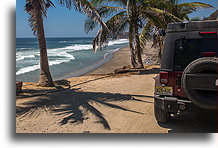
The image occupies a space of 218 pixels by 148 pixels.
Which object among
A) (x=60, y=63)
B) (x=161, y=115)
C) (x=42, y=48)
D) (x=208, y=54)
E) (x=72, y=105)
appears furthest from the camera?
(x=60, y=63)

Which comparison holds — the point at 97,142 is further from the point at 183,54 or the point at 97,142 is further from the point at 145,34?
the point at 145,34

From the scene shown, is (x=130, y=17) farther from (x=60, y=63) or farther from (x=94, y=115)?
(x=60, y=63)

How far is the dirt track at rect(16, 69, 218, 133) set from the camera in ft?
13.4

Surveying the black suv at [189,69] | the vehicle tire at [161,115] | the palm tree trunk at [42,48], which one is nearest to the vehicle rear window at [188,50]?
the black suv at [189,69]

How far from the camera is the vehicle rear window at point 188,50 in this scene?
3574 mm

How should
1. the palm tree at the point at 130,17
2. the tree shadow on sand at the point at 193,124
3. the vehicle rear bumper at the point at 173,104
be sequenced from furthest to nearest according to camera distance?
the palm tree at the point at 130,17, the tree shadow on sand at the point at 193,124, the vehicle rear bumper at the point at 173,104

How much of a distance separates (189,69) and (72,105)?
3.13 m

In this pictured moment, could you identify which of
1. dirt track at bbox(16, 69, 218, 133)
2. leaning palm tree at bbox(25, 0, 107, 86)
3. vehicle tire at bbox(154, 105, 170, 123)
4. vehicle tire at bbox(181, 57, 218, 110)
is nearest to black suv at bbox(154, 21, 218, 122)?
vehicle tire at bbox(181, 57, 218, 110)

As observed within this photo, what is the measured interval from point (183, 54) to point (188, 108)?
91cm

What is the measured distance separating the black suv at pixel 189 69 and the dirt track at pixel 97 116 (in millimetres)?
701

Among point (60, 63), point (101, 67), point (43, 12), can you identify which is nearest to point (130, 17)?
point (43, 12)

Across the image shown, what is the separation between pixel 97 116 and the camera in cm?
468

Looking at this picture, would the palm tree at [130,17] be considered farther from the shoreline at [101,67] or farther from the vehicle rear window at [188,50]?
the vehicle rear window at [188,50]

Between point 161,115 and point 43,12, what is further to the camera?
point 43,12
